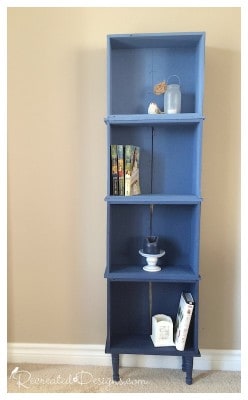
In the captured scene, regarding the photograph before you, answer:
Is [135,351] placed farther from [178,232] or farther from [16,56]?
[16,56]

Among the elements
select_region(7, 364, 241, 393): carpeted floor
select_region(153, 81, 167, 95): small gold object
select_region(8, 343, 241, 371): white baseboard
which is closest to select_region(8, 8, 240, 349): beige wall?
select_region(8, 343, 241, 371): white baseboard

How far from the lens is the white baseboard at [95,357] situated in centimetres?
171

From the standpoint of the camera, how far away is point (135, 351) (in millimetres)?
1543

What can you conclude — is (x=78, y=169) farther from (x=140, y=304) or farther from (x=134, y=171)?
(x=140, y=304)

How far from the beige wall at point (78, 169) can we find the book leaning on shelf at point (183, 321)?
21 centimetres

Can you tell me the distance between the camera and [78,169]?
1.70 meters

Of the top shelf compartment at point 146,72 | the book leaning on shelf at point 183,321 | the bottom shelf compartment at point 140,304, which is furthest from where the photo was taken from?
the bottom shelf compartment at point 140,304

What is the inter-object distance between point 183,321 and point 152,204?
60 centimetres

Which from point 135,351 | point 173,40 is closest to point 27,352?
point 135,351

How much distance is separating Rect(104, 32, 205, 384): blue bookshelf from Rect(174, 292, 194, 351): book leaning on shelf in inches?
1.5

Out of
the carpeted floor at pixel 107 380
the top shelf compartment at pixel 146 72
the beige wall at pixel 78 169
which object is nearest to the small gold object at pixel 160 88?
the top shelf compartment at pixel 146 72

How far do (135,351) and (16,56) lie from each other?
5.51 ft

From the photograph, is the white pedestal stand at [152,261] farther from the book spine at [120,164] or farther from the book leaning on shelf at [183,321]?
the book spine at [120,164]

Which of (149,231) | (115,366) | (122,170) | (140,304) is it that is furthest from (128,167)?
(115,366)
